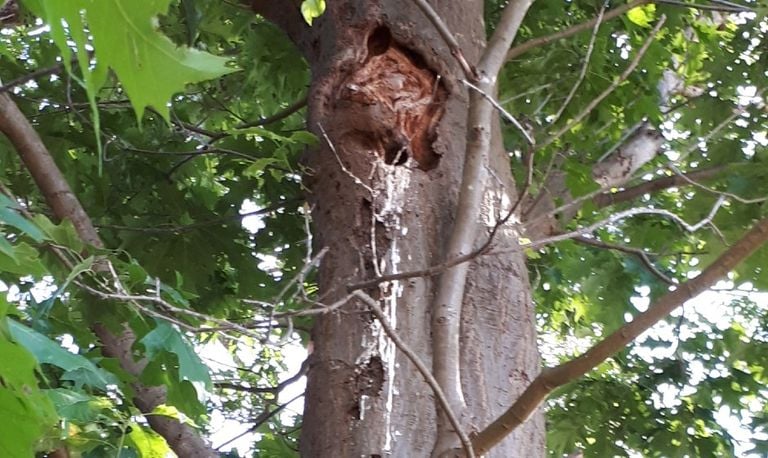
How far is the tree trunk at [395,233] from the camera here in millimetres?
1348

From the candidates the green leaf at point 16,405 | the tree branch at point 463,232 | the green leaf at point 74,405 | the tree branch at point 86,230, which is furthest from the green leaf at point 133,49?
the tree branch at point 86,230

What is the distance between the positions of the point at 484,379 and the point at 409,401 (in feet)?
0.44

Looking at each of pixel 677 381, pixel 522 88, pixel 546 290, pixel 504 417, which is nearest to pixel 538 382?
pixel 504 417

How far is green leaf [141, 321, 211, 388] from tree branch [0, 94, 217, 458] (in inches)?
11.1

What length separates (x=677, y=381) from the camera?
2.99 m

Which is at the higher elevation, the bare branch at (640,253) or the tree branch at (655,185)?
the tree branch at (655,185)

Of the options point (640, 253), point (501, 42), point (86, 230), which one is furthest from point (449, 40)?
point (86, 230)

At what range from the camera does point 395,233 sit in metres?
1.52

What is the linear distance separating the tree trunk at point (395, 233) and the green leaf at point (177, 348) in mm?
221

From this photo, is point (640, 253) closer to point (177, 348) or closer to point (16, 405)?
point (177, 348)

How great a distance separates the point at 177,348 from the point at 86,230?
43 centimetres

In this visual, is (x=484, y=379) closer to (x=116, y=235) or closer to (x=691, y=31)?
(x=116, y=235)

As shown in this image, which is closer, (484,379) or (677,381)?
(484,379)

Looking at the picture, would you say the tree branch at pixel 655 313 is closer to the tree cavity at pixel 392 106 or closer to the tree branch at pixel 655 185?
the tree cavity at pixel 392 106
